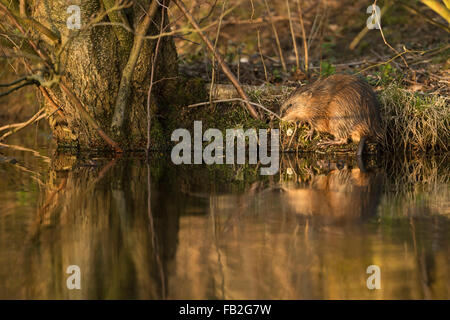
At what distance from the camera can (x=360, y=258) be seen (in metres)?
3.73

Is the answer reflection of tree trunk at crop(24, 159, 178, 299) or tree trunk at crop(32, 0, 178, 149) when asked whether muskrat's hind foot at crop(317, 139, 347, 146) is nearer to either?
tree trunk at crop(32, 0, 178, 149)

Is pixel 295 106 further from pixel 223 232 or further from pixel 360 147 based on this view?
pixel 223 232

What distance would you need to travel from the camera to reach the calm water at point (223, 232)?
3369 mm

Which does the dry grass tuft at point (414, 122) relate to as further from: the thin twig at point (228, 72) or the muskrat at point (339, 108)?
the thin twig at point (228, 72)

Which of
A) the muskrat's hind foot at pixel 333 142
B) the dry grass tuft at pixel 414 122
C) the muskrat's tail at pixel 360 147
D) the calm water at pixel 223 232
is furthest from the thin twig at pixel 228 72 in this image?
the dry grass tuft at pixel 414 122

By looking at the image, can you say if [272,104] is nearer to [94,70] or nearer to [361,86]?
[361,86]

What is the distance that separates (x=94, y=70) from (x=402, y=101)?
359 centimetres

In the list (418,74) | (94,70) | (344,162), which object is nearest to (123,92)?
(94,70)

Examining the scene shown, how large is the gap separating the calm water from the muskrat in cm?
89

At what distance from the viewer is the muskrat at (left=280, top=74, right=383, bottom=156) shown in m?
7.54

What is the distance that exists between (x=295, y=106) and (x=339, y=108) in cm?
50

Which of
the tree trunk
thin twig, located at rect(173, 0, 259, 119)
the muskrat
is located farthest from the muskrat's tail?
the tree trunk

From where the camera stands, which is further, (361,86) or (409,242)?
(361,86)

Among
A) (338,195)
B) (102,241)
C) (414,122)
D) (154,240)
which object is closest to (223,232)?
(154,240)
